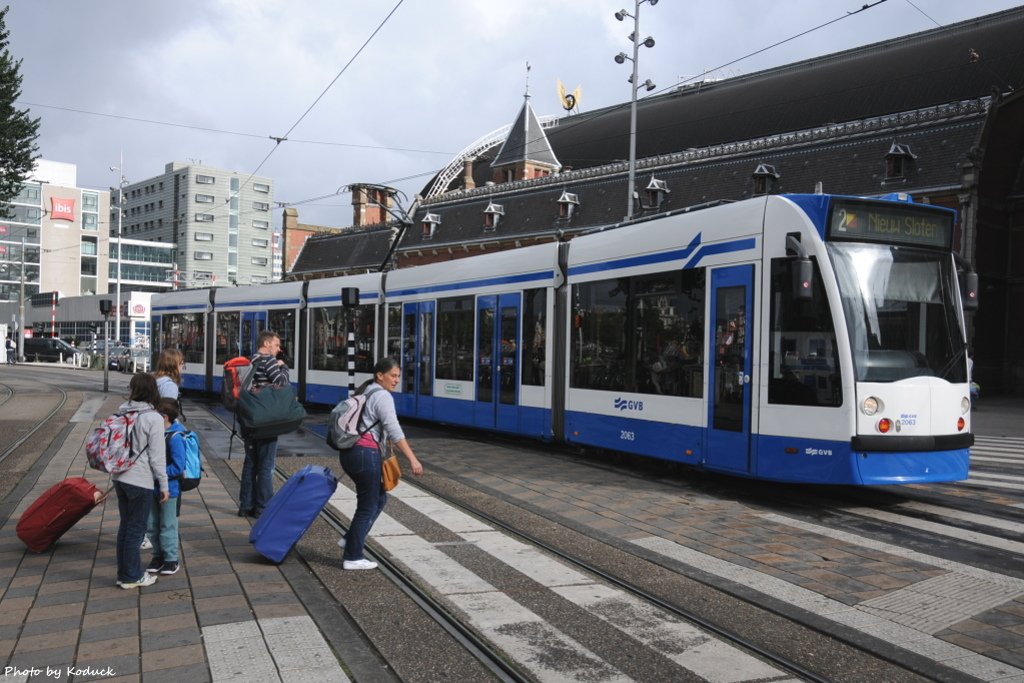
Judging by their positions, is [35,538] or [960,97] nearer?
[35,538]

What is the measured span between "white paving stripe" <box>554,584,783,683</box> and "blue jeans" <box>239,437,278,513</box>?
317 cm

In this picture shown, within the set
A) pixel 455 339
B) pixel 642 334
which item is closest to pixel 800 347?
pixel 642 334

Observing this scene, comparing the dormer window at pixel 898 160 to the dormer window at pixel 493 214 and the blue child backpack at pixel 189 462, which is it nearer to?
the dormer window at pixel 493 214

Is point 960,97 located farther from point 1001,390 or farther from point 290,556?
point 290,556

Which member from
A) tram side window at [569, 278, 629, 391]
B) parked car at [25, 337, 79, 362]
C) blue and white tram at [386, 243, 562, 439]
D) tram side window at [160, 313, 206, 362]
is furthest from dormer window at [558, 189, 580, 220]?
tram side window at [569, 278, 629, 391]

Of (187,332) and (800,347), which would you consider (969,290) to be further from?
(187,332)

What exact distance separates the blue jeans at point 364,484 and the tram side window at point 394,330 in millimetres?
10933

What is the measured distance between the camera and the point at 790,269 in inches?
343

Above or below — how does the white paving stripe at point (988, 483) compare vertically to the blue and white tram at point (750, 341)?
below

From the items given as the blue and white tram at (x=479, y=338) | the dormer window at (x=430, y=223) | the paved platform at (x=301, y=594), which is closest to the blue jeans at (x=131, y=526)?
the paved platform at (x=301, y=594)

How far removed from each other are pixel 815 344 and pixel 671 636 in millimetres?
4342

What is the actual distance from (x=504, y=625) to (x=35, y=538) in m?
3.57

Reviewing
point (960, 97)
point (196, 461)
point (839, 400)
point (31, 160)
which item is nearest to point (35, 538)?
point (196, 461)

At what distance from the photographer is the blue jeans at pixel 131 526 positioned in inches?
217
